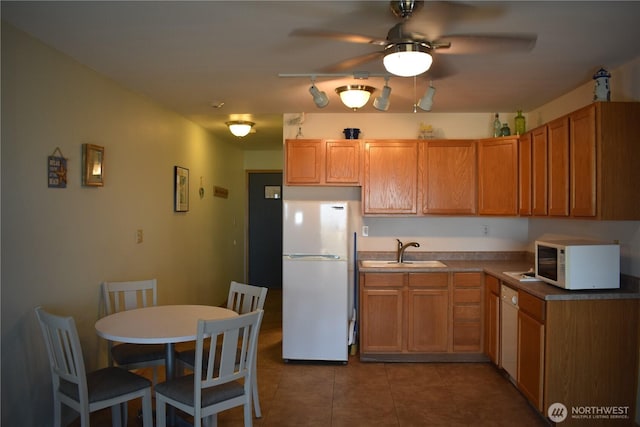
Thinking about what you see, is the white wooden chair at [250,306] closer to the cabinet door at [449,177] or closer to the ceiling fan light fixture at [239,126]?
the cabinet door at [449,177]

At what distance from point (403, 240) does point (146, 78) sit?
2.74 meters

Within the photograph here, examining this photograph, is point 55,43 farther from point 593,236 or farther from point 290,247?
point 593,236

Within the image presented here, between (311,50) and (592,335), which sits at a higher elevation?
(311,50)

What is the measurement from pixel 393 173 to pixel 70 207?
264 centimetres

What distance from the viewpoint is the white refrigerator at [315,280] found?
3.92 m

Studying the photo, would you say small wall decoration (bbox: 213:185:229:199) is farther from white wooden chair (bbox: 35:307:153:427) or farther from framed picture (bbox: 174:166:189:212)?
white wooden chair (bbox: 35:307:153:427)

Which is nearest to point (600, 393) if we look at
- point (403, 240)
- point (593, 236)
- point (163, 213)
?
point (593, 236)

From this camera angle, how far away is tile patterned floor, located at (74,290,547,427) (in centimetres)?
295

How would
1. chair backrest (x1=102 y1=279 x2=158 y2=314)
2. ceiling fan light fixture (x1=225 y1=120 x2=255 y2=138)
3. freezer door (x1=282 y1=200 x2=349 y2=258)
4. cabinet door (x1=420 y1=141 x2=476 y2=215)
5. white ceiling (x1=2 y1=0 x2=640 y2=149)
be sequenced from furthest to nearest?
ceiling fan light fixture (x1=225 y1=120 x2=255 y2=138) < cabinet door (x1=420 y1=141 x2=476 y2=215) < freezer door (x1=282 y1=200 x2=349 y2=258) < chair backrest (x1=102 y1=279 x2=158 y2=314) < white ceiling (x1=2 y1=0 x2=640 y2=149)

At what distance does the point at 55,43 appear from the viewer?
2.57m

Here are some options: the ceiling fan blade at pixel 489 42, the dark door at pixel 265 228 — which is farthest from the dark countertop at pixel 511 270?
the dark door at pixel 265 228

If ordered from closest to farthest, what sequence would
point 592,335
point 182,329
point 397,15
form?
point 397,15 < point 182,329 < point 592,335

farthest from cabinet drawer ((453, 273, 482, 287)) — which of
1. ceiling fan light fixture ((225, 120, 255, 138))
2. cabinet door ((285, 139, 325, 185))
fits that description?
ceiling fan light fixture ((225, 120, 255, 138))

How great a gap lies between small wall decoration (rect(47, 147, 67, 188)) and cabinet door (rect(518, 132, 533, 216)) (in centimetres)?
345
